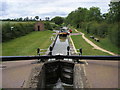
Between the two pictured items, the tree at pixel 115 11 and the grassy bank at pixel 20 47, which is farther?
the grassy bank at pixel 20 47

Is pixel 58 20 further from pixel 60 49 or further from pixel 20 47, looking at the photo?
pixel 20 47

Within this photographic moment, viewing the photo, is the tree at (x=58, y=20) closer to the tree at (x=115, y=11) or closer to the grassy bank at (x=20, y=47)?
the grassy bank at (x=20, y=47)

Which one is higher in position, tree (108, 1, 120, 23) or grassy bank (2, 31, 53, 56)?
tree (108, 1, 120, 23)

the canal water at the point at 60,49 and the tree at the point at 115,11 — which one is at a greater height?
the tree at the point at 115,11

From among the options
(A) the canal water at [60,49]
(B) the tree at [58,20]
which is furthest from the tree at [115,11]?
(B) the tree at [58,20]

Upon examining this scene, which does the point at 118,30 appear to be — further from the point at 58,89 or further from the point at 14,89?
the point at 58,89

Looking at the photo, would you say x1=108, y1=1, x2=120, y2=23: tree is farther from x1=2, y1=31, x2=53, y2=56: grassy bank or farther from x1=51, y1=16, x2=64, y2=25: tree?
x1=51, y1=16, x2=64, y2=25: tree

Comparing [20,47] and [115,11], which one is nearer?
[115,11]

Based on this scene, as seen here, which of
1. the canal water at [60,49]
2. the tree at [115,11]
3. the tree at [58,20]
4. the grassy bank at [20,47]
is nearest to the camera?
the tree at [115,11]

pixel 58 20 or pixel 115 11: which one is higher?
pixel 58 20

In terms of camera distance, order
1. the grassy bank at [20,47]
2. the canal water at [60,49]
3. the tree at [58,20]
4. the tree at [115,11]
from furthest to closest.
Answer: the tree at [58,20]
the canal water at [60,49]
the grassy bank at [20,47]
the tree at [115,11]

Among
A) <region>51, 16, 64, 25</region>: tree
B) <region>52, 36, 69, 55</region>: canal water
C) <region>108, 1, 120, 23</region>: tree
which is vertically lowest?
<region>52, 36, 69, 55</region>: canal water

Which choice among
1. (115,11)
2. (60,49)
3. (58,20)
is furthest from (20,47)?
(58,20)

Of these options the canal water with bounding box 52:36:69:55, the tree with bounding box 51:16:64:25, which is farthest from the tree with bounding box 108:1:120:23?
the tree with bounding box 51:16:64:25
